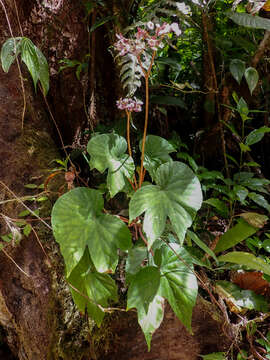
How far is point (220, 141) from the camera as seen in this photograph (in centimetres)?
157

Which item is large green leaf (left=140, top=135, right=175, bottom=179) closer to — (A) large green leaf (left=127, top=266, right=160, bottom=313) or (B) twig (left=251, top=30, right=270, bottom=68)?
(A) large green leaf (left=127, top=266, right=160, bottom=313)

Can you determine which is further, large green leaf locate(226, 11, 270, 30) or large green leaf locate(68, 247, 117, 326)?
large green leaf locate(226, 11, 270, 30)

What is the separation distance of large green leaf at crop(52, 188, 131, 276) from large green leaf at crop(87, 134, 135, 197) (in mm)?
89

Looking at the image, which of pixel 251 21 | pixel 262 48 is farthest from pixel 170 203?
pixel 262 48

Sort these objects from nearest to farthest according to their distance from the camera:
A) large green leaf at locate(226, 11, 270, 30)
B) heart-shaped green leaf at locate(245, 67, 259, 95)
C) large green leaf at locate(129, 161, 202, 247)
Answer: large green leaf at locate(129, 161, 202, 247), large green leaf at locate(226, 11, 270, 30), heart-shaped green leaf at locate(245, 67, 259, 95)

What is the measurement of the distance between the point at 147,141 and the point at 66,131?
1.98 feet

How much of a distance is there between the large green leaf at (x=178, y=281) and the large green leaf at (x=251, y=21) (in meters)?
0.84

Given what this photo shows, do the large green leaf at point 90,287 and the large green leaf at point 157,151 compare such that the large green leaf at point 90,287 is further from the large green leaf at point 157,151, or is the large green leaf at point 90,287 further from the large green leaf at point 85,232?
the large green leaf at point 157,151

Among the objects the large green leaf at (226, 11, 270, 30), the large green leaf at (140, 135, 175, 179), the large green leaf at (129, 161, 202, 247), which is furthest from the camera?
the large green leaf at (226, 11, 270, 30)

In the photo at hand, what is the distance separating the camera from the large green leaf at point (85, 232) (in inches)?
25.9

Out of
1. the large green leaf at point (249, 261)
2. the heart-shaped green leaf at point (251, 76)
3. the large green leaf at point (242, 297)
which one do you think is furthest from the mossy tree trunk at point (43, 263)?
the heart-shaped green leaf at point (251, 76)

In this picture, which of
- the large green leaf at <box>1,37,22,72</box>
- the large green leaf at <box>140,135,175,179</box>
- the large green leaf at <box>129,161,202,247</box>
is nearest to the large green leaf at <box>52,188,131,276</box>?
the large green leaf at <box>129,161,202,247</box>

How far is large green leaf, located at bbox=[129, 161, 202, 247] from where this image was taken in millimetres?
639

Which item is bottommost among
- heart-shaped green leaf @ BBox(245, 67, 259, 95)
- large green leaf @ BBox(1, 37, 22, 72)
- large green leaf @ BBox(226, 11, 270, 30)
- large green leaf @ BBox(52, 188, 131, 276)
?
large green leaf @ BBox(52, 188, 131, 276)
